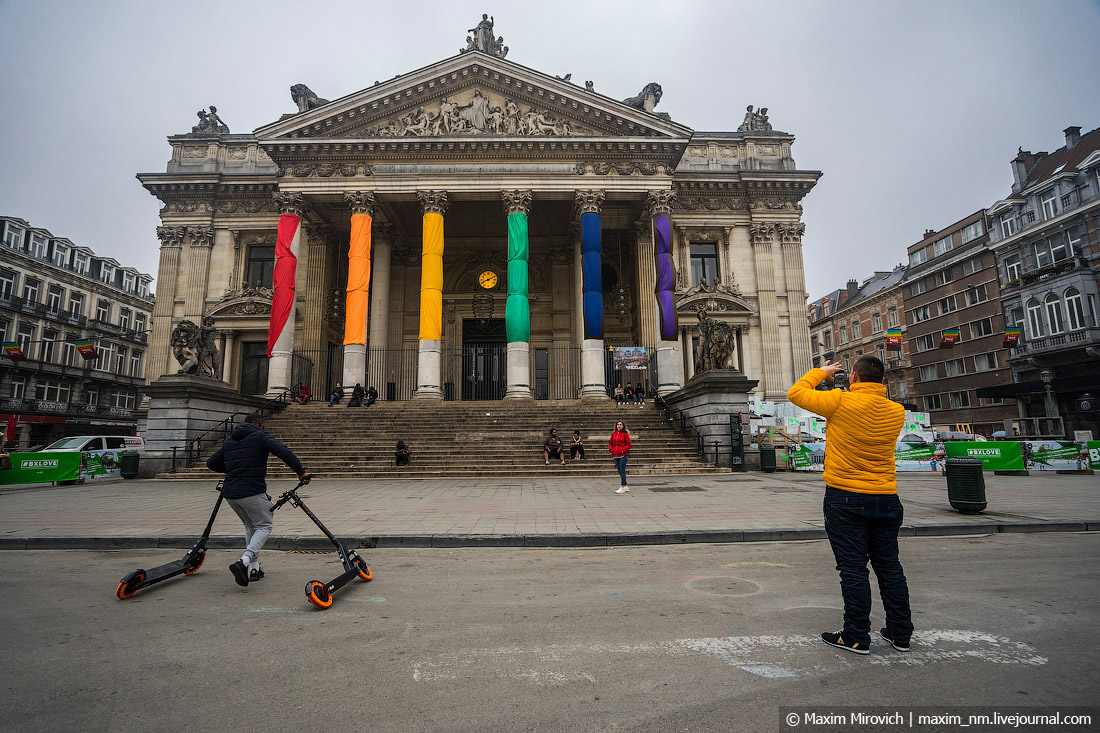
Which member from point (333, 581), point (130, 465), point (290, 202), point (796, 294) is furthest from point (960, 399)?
point (130, 465)

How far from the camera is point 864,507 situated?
3.61 metres

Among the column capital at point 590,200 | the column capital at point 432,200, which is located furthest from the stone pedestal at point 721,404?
the column capital at point 432,200

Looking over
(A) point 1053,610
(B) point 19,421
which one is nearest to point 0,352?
(B) point 19,421

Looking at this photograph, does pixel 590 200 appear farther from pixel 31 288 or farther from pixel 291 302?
pixel 31 288

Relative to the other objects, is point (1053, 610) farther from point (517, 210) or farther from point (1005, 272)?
point (1005, 272)

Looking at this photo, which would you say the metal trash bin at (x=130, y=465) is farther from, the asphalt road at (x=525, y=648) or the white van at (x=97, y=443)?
the asphalt road at (x=525, y=648)

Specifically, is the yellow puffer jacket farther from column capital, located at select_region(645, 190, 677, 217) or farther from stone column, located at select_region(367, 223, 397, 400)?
stone column, located at select_region(367, 223, 397, 400)

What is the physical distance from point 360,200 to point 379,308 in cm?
510

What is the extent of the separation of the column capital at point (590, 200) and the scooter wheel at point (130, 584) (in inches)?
871

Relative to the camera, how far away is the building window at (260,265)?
98.0 feet

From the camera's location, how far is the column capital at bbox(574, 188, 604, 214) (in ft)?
80.8

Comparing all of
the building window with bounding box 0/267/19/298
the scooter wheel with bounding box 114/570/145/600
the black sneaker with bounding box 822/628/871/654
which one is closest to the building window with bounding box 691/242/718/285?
the black sneaker with bounding box 822/628/871/654

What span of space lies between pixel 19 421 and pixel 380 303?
32454 mm

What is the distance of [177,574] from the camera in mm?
5602
